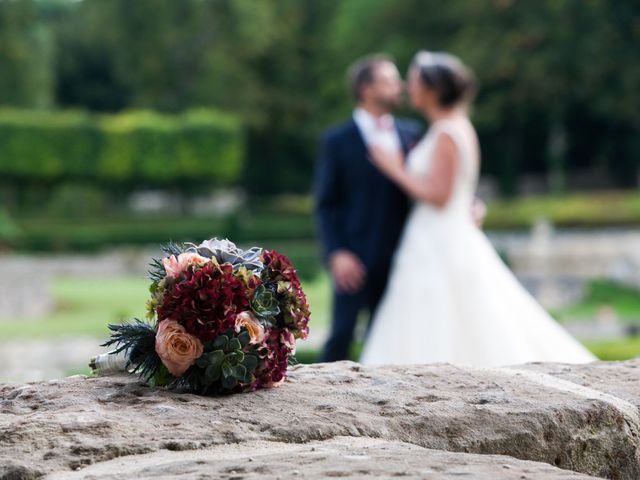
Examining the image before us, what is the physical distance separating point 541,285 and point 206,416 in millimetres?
19837

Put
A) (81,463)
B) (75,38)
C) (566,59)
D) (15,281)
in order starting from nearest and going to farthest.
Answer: (81,463) < (15,281) < (566,59) < (75,38)

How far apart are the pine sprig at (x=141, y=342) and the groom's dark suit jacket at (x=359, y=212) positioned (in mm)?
4327

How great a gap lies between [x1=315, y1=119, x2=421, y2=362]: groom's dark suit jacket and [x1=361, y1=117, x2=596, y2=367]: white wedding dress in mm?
131

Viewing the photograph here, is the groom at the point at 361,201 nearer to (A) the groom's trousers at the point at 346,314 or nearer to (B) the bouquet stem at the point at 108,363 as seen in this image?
(A) the groom's trousers at the point at 346,314

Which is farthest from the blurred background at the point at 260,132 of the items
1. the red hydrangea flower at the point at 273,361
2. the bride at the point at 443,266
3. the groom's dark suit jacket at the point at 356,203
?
the red hydrangea flower at the point at 273,361

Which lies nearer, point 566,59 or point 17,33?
point 566,59

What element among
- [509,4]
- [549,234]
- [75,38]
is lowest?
[549,234]

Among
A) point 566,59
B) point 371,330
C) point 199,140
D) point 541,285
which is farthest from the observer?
point 199,140

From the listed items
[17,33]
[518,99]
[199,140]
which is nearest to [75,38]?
[17,33]

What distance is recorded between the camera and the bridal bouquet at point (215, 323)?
2.79 meters

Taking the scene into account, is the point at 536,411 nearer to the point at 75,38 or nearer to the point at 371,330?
the point at 371,330

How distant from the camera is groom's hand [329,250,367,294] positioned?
23.4ft

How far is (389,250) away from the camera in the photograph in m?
7.39

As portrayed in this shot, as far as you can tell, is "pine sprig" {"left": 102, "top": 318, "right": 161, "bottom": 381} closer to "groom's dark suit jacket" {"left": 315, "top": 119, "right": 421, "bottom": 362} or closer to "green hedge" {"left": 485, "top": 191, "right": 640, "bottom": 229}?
"groom's dark suit jacket" {"left": 315, "top": 119, "right": 421, "bottom": 362}
